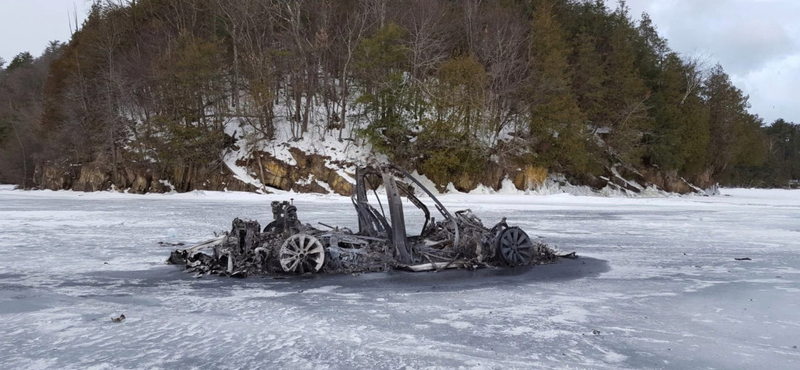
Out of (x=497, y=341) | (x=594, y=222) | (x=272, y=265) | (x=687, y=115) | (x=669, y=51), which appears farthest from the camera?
(x=669, y=51)

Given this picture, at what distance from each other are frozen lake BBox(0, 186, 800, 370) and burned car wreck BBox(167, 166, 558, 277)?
0.41 m

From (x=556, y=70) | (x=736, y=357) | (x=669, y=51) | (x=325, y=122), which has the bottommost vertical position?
(x=736, y=357)

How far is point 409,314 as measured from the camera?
676 cm

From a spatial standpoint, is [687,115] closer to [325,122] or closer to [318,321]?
[325,122]

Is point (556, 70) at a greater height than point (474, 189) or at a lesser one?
greater

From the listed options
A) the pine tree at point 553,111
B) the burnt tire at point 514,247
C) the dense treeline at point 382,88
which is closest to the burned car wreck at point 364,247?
the burnt tire at point 514,247

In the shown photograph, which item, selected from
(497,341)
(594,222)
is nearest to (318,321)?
(497,341)

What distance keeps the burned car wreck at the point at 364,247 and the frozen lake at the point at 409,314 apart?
41 cm

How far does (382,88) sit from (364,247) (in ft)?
110

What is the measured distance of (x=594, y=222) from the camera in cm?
2052

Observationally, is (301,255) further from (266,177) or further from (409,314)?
(266,177)

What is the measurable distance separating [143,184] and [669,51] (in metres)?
51.3

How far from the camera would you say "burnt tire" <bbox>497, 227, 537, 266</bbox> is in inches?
416

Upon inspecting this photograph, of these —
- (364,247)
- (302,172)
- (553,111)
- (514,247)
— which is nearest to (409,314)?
(364,247)
